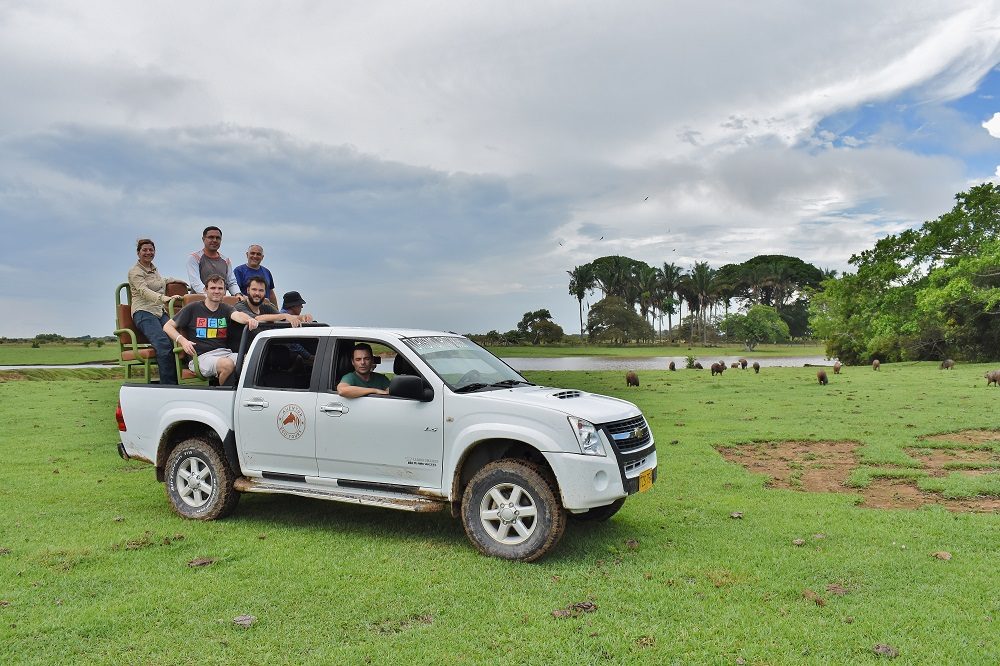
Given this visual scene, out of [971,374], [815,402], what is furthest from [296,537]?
[971,374]

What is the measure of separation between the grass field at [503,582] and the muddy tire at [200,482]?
0.23 metres

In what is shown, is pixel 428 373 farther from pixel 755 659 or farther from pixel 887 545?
pixel 887 545

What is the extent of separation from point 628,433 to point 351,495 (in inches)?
109

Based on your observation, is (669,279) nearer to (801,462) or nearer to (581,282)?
(581,282)

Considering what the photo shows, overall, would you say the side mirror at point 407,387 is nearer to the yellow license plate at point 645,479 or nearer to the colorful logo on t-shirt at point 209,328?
the yellow license plate at point 645,479

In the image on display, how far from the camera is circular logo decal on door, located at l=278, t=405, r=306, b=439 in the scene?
22.4 ft

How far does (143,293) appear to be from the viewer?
8.38 meters

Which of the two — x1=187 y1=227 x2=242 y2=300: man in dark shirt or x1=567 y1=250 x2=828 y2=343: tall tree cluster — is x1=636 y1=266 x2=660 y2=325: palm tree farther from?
Answer: x1=187 y1=227 x2=242 y2=300: man in dark shirt

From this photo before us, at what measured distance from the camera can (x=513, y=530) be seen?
19.9 ft

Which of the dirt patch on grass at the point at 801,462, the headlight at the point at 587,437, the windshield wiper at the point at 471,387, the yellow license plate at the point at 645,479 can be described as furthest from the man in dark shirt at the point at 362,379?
the dirt patch on grass at the point at 801,462

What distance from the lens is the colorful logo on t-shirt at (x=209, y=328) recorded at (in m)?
7.92

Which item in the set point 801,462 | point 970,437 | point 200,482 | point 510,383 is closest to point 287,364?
point 200,482

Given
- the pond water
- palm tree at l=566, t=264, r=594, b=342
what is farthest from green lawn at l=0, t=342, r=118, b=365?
palm tree at l=566, t=264, r=594, b=342

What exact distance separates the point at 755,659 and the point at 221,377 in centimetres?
611
